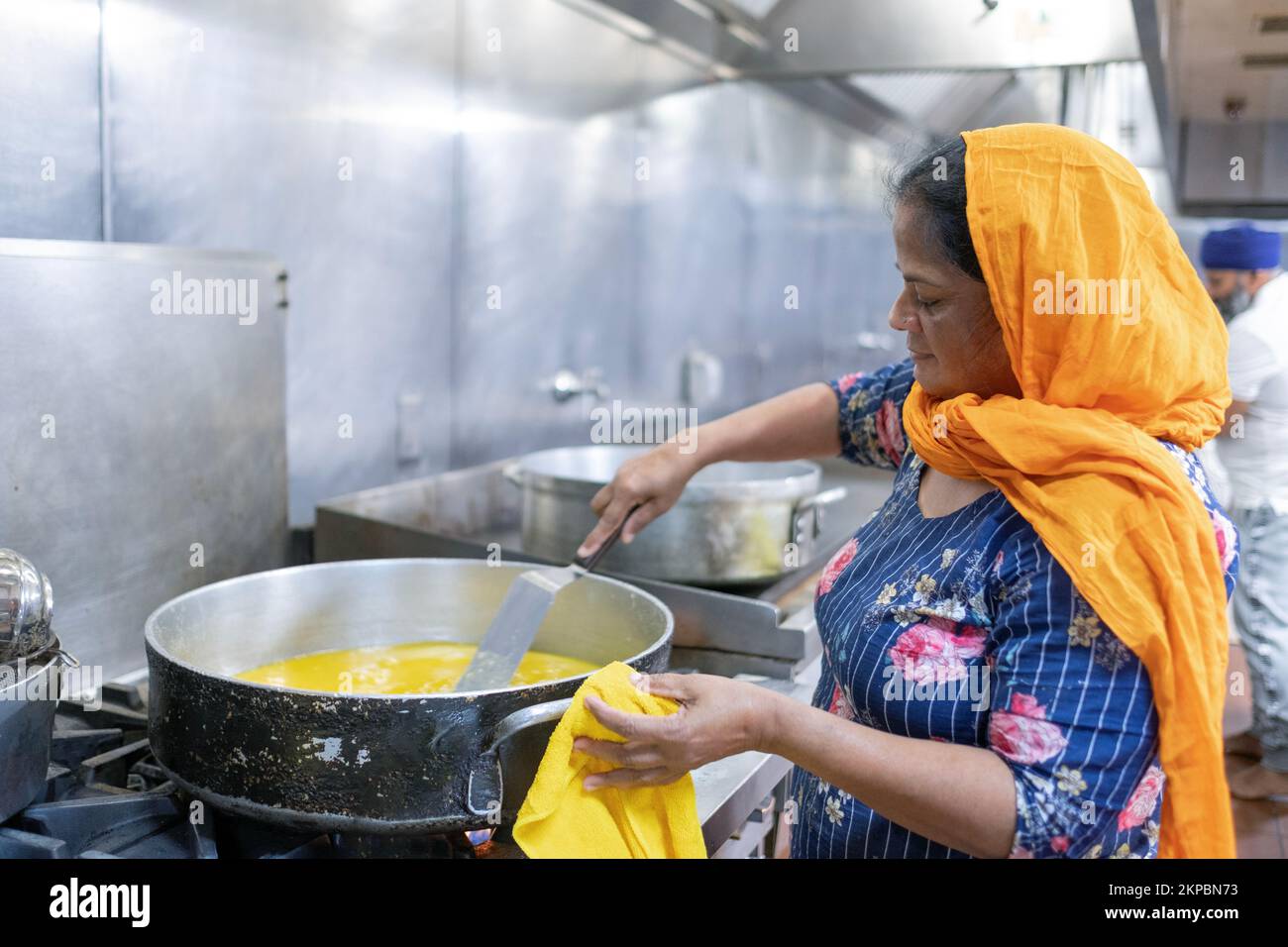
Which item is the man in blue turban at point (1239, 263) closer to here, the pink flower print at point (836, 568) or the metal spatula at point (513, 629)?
the pink flower print at point (836, 568)

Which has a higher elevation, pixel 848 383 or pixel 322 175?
pixel 322 175

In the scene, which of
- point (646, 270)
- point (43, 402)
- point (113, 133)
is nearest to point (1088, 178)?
point (43, 402)

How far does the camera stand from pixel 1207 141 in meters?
3.61

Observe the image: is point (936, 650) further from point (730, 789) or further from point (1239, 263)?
point (1239, 263)

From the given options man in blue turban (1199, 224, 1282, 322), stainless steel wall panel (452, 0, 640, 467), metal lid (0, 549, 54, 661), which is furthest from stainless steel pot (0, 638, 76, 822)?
man in blue turban (1199, 224, 1282, 322)

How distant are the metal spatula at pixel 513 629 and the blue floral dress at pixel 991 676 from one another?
0.30 meters

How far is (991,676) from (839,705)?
187 millimetres

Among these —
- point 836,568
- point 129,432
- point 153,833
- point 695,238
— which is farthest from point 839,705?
point 695,238

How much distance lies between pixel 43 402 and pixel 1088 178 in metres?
1.10

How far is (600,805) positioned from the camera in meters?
0.90

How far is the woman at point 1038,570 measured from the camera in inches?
31.3

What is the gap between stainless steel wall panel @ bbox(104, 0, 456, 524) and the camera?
5.04 feet
